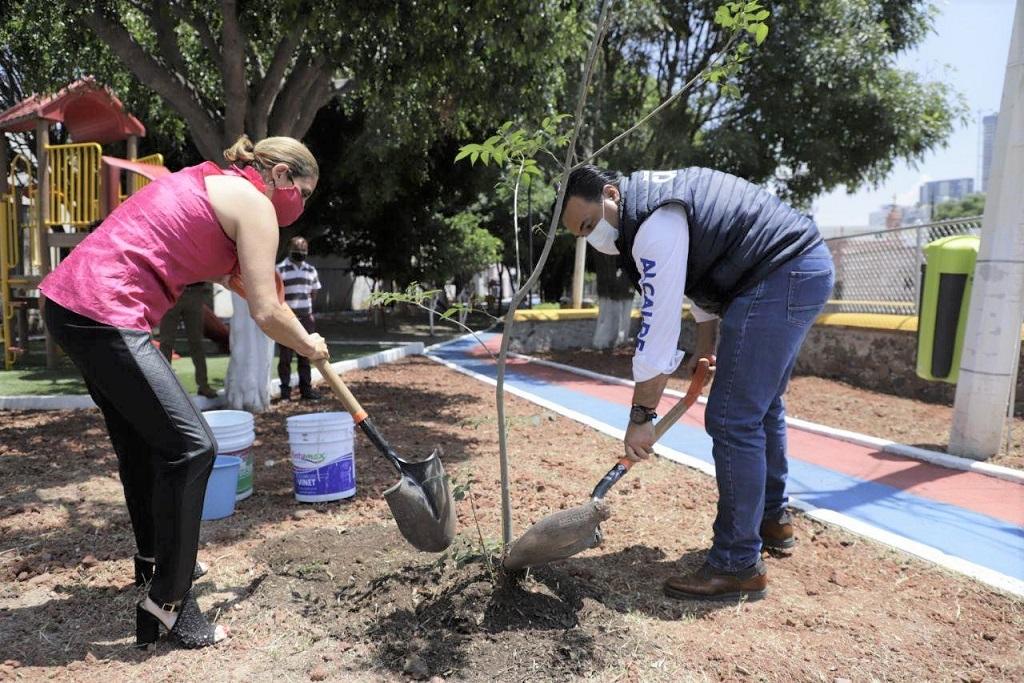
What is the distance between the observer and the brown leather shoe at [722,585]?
2875mm

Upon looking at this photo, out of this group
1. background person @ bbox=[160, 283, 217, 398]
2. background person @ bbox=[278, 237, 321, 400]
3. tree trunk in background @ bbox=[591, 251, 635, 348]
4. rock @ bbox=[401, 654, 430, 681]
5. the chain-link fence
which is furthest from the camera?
tree trunk in background @ bbox=[591, 251, 635, 348]

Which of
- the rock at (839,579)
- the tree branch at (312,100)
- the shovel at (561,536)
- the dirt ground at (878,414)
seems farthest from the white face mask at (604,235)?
the tree branch at (312,100)

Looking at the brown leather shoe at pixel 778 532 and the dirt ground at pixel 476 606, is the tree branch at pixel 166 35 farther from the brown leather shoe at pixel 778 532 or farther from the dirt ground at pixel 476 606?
the brown leather shoe at pixel 778 532

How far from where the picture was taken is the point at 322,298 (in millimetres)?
26031

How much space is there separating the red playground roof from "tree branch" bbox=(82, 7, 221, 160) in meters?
2.64

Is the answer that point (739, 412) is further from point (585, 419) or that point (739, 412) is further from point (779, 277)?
point (585, 419)

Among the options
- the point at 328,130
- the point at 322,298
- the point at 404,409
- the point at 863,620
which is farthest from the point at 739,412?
the point at 322,298

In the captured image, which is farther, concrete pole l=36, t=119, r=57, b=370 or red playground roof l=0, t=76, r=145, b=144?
concrete pole l=36, t=119, r=57, b=370

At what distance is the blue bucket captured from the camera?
3.81m

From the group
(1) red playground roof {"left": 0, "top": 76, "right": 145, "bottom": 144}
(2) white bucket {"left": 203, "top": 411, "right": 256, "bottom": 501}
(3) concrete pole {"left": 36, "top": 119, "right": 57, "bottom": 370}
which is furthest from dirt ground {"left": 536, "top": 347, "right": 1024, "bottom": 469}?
(3) concrete pole {"left": 36, "top": 119, "right": 57, "bottom": 370}

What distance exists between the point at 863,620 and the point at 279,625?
218cm

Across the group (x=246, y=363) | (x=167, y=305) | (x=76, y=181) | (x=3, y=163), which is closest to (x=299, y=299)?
(x=246, y=363)

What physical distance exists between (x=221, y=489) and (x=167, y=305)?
1.60 metres

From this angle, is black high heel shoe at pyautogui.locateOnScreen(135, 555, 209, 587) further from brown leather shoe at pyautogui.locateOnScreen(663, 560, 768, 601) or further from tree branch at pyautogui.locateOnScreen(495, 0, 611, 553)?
brown leather shoe at pyautogui.locateOnScreen(663, 560, 768, 601)
